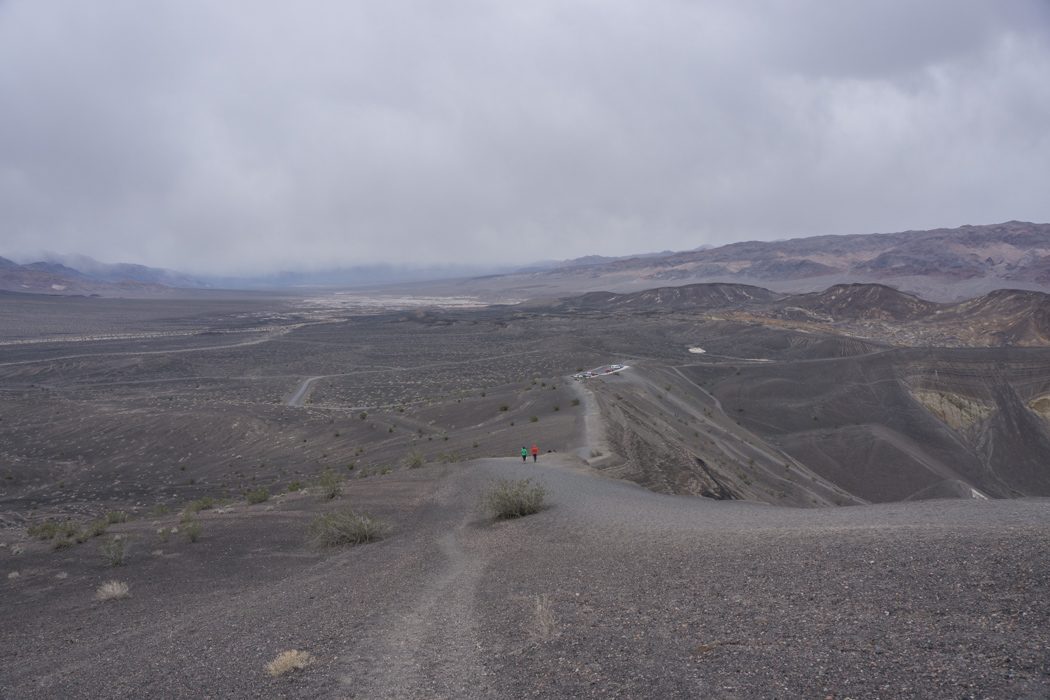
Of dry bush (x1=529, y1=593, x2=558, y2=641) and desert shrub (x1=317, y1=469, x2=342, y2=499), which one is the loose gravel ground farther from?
desert shrub (x1=317, y1=469, x2=342, y2=499)

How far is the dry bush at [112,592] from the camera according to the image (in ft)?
37.4

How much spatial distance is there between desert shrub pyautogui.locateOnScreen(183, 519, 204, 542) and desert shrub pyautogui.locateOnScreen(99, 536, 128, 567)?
132cm

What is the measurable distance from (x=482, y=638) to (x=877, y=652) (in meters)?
4.57

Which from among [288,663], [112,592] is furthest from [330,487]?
[288,663]

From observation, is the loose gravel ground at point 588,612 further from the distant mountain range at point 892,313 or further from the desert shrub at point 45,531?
the distant mountain range at point 892,313

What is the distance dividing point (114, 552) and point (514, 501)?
915 centimetres

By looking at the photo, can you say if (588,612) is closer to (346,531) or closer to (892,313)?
(346,531)

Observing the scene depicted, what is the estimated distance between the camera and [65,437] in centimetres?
3516

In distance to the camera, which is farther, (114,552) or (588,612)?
(114,552)

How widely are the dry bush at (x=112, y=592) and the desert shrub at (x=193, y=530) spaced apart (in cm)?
309

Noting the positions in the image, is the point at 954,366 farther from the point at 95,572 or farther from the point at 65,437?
the point at 65,437

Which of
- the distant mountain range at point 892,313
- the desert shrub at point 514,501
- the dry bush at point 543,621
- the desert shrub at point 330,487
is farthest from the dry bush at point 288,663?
the distant mountain range at point 892,313

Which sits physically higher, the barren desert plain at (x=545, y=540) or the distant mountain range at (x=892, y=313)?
the distant mountain range at (x=892, y=313)

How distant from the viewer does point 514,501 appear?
14.5 metres
